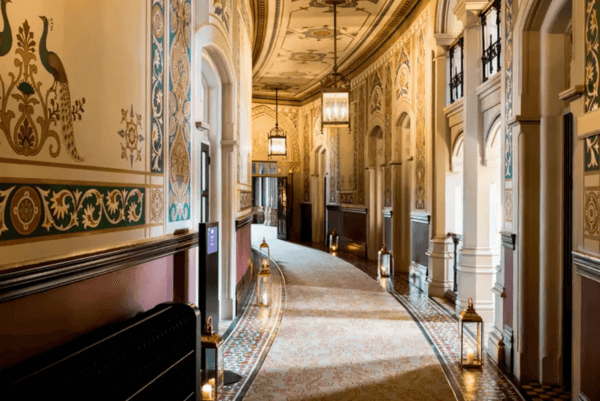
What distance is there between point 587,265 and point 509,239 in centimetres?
173

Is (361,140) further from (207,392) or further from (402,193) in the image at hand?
(207,392)

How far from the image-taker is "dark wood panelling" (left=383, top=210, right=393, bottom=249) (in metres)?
12.1

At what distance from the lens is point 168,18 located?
385 centimetres

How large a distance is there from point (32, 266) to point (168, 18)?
7.71ft

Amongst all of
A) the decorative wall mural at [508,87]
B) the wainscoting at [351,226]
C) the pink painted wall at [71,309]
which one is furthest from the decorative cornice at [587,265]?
the wainscoting at [351,226]

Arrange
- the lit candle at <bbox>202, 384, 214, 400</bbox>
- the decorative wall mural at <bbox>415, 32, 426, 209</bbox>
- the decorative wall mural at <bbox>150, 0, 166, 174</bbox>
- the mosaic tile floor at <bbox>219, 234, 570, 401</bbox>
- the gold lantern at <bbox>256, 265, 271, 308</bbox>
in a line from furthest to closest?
1. the decorative wall mural at <bbox>415, 32, 426, 209</bbox>
2. the gold lantern at <bbox>256, 265, 271, 308</bbox>
3. the mosaic tile floor at <bbox>219, 234, 570, 401</bbox>
4. the lit candle at <bbox>202, 384, 214, 400</bbox>
5. the decorative wall mural at <bbox>150, 0, 166, 174</bbox>

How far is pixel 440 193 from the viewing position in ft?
29.2

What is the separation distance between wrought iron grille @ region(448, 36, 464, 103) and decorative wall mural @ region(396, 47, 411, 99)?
1.72 meters

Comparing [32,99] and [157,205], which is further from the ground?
[32,99]

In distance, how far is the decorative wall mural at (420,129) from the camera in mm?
9711

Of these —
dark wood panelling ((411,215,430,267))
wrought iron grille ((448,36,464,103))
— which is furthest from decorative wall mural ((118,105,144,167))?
dark wood panelling ((411,215,430,267))

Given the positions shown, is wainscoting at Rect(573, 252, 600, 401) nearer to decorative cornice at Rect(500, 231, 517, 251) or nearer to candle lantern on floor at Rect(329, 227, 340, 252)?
decorative cornice at Rect(500, 231, 517, 251)

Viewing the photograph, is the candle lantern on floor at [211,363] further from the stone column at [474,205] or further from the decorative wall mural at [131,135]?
the stone column at [474,205]

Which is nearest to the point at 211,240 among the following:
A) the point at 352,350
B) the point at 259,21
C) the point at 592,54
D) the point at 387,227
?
the point at 352,350
